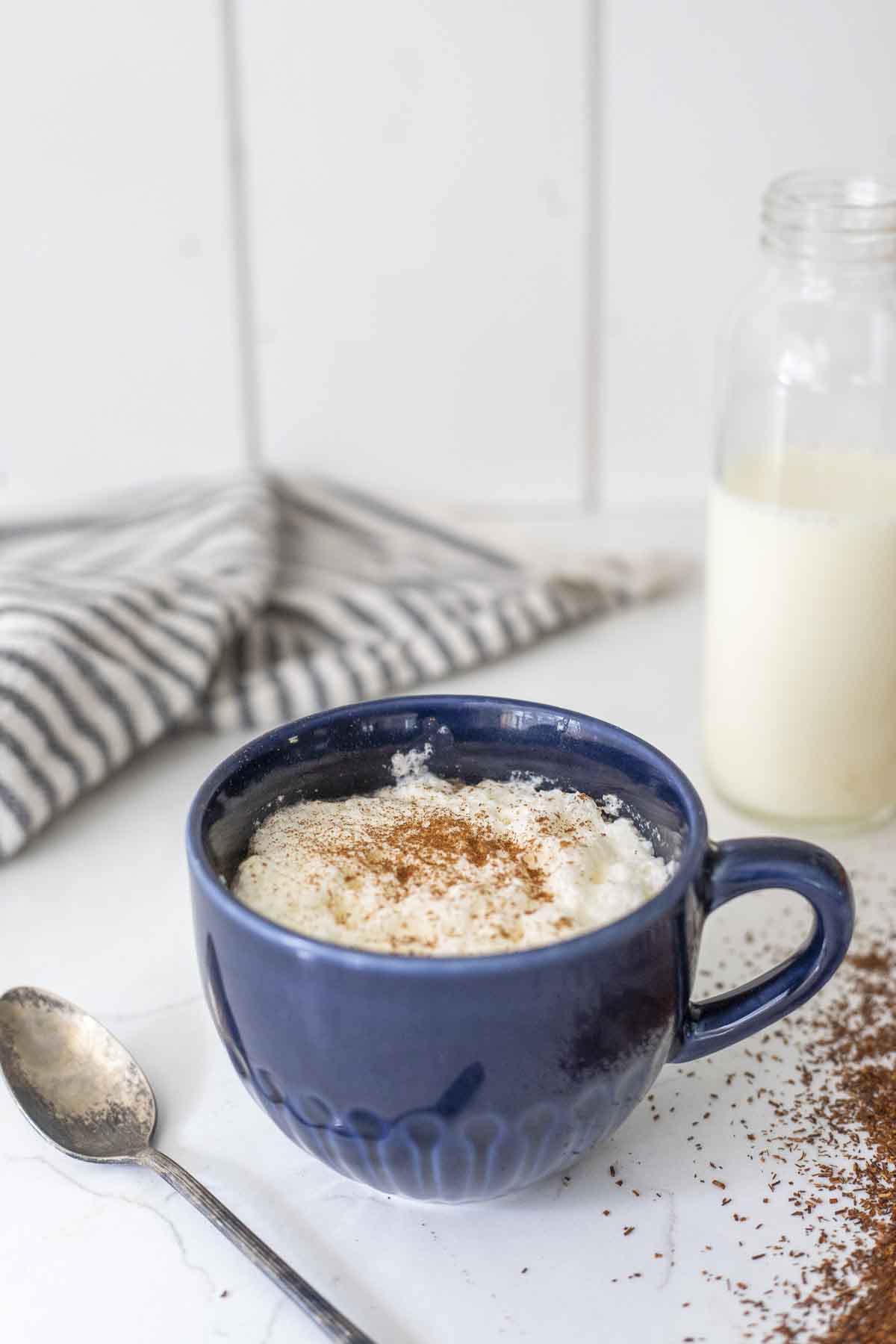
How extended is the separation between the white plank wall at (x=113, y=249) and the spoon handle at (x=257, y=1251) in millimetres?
804

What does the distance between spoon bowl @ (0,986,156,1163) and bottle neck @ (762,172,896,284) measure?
1.76 ft

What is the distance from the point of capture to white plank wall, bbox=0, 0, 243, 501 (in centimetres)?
111

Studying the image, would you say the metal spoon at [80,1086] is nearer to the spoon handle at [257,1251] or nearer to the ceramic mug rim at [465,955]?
the spoon handle at [257,1251]

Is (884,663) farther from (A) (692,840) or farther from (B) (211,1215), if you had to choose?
(B) (211,1215)

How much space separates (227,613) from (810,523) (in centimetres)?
39

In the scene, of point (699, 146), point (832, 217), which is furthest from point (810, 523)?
point (699, 146)

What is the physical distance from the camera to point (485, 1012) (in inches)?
17.6

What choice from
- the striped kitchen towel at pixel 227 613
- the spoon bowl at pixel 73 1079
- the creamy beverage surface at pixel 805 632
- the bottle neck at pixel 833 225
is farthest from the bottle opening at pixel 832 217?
the spoon bowl at pixel 73 1079

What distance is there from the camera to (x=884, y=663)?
0.78m

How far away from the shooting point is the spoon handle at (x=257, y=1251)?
1.50 ft

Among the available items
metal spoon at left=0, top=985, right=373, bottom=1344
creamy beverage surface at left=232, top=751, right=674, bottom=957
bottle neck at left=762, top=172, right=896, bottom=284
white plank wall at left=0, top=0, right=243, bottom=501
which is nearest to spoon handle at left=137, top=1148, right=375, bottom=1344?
metal spoon at left=0, top=985, right=373, bottom=1344

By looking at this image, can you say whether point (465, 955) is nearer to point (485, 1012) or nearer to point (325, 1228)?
point (485, 1012)

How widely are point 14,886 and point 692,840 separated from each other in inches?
16.8

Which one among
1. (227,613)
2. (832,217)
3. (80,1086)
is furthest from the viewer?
(227,613)
